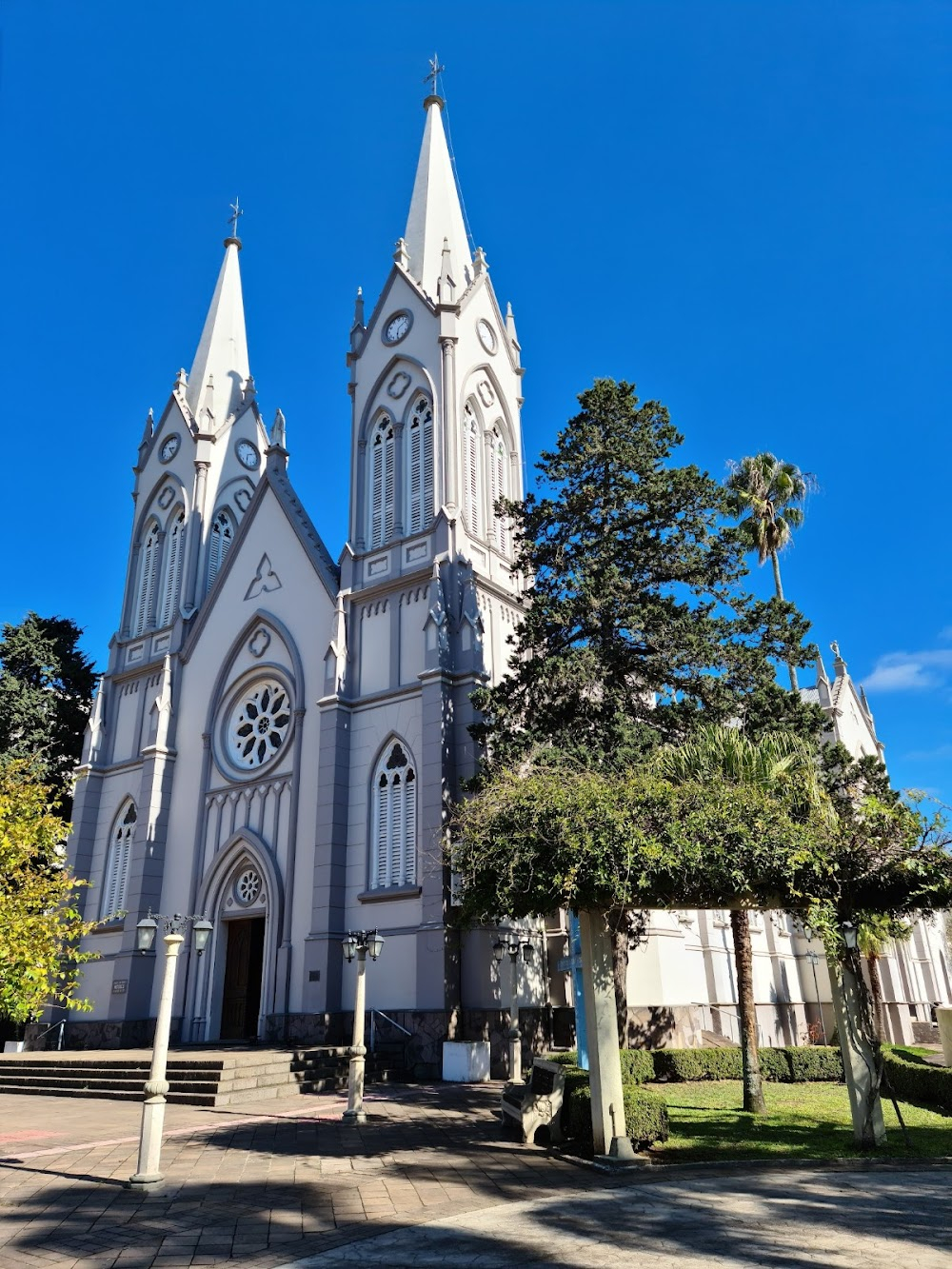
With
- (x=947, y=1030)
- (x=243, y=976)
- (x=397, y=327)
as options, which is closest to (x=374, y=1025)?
(x=243, y=976)

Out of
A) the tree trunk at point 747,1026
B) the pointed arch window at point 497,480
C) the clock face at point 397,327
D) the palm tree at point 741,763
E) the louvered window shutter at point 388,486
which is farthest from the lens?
the clock face at point 397,327

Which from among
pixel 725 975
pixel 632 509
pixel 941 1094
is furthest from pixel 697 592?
pixel 725 975

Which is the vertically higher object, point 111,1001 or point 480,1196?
point 111,1001

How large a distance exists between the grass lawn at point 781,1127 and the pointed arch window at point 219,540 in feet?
77.8

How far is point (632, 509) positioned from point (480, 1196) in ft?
47.6

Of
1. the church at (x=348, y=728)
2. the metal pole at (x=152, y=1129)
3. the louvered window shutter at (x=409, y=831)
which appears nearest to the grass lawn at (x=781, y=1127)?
the church at (x=348, y=728)

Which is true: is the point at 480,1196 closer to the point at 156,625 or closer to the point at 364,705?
the point at 364,705

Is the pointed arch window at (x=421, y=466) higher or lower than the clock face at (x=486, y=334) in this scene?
lower

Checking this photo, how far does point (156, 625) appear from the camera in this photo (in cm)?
3412

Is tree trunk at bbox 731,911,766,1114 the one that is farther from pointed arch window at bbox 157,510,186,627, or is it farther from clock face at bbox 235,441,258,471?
clock face at bbox 235,441,258,471

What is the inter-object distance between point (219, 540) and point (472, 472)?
38.3 ft

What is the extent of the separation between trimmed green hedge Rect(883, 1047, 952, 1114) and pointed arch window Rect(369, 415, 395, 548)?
18.8 meters

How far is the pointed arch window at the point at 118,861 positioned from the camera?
99.7ft

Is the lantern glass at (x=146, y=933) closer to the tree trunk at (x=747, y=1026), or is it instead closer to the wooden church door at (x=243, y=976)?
the tree trunk at (x=747, y=1026)
